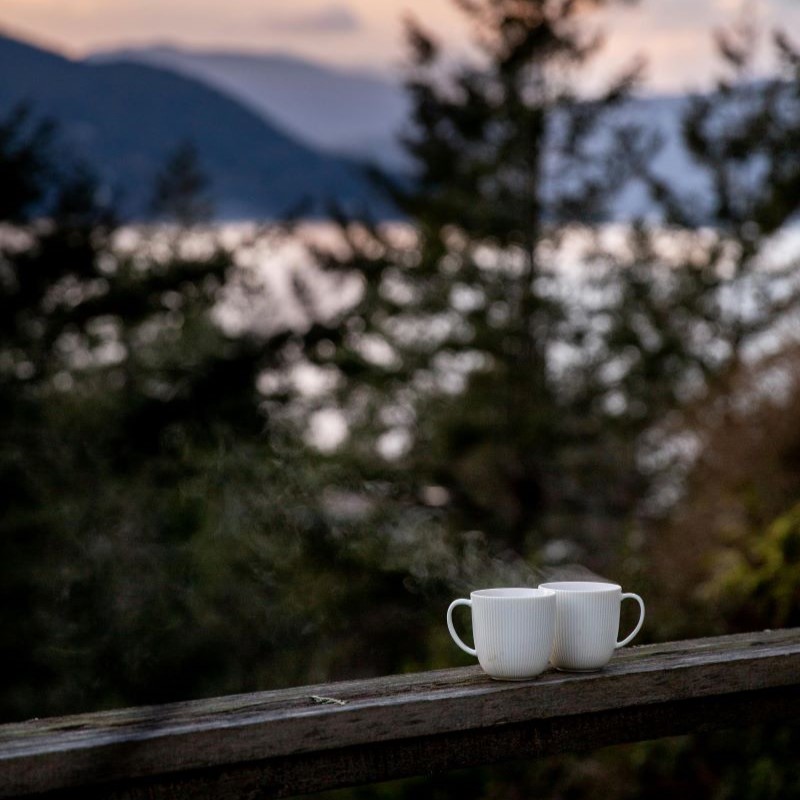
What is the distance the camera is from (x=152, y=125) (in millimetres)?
6824

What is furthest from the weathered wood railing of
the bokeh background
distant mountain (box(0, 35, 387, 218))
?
distant mountain (box(0, 35, 387, 218))

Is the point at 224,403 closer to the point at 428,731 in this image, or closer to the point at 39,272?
the point at 39,272

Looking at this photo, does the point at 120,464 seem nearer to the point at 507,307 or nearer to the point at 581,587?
the point at 581,587

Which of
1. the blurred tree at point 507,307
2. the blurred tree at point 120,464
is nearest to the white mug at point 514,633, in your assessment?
the blurred tree at point 120,464

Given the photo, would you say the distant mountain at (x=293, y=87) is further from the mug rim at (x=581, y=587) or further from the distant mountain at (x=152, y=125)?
the mug rim at (x=581, y=587)

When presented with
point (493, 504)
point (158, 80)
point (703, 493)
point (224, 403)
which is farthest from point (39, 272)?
point (493, 504)

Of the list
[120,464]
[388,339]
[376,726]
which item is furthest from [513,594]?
[388,339]

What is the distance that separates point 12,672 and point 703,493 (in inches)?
145

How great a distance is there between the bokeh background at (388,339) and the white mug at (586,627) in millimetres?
1503

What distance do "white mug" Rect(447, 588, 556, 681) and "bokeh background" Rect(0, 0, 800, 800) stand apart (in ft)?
5.11

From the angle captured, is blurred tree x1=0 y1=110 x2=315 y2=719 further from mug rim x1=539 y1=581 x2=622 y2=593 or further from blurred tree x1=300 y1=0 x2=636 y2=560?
mug rim x1=539 y1=581 x2=622 y2=593

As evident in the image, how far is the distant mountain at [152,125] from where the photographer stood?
5.12 m

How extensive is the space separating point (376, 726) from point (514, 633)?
0.58 ft

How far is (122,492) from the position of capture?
685 cm
